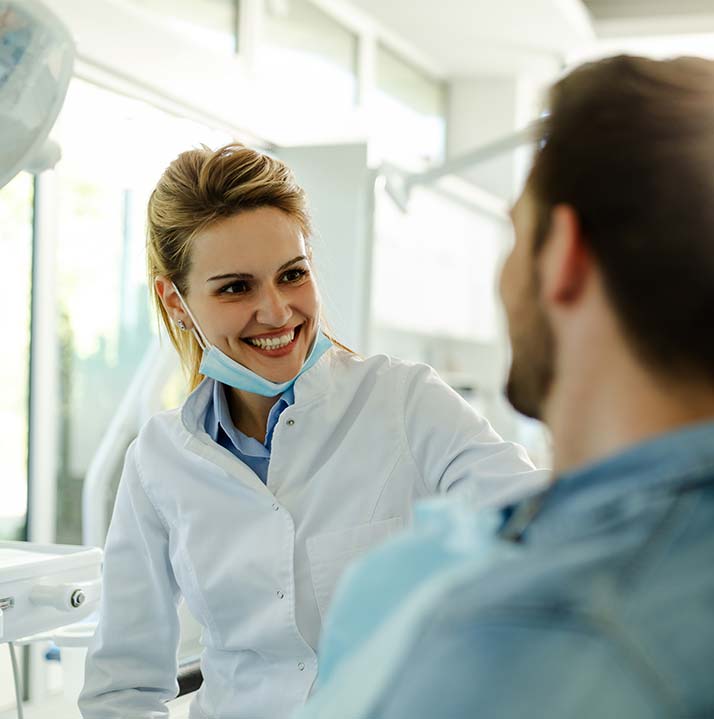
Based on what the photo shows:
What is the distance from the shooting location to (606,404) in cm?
64

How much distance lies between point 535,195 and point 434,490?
33.2 inches

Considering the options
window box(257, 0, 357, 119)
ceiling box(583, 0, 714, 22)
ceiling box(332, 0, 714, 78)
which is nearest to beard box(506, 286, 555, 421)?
window box(257, 0, 357, 119)

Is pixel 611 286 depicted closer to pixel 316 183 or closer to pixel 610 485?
pixel 610 485

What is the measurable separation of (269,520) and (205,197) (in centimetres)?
49

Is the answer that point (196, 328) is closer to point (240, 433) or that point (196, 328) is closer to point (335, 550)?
point (240, 433)

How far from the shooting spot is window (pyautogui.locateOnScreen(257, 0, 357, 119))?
363cm

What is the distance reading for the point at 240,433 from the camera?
1.60m

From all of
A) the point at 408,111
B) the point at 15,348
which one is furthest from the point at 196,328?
the point at 408,111

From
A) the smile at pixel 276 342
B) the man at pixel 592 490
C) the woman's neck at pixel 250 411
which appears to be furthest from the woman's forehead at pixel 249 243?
the man at pixel 592 490

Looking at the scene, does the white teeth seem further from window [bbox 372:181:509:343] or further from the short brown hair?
window [bbox 372:181:509:343]

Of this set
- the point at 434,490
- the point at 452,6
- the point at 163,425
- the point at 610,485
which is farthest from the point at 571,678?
the point at 452,6

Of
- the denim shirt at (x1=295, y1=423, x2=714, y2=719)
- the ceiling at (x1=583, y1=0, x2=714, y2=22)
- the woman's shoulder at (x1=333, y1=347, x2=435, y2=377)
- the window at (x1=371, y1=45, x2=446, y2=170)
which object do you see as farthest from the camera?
the window at (x1=371, y1=45, x2=446, y2=170)

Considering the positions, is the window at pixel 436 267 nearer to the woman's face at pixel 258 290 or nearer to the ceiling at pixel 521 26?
the ceiling at pixel 521 26

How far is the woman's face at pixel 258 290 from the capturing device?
1.48 meters
